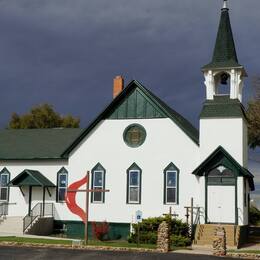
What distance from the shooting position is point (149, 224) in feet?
97.0

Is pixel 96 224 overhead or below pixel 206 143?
below

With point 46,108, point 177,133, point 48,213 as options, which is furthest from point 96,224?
point 46,108

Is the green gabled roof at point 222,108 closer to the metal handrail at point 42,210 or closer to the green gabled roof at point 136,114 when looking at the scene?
the green gabled roof at point 136,114

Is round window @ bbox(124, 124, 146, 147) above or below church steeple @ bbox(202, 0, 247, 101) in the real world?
below

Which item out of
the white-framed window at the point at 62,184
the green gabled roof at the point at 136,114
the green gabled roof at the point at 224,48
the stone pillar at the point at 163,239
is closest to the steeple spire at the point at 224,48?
the green gabled roof at the point at 224,48

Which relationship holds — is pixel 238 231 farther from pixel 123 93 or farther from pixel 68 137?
pixel 68 137

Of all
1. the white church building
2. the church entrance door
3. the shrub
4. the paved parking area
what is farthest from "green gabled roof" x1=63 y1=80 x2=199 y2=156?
the paved parking area

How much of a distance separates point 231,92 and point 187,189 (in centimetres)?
621

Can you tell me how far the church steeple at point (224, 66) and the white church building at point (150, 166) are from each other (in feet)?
0.19

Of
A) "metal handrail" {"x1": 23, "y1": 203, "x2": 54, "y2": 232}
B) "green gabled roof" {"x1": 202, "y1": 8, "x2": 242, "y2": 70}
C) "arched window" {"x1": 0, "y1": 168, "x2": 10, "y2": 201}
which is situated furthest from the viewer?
"arched window" {"x1": 0, "y1": 168, "x2": 10, "y2": 201}

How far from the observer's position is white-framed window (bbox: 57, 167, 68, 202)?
35.6m

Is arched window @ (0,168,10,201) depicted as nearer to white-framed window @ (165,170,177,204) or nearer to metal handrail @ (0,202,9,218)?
metal handrail @ (0,202,9,218)

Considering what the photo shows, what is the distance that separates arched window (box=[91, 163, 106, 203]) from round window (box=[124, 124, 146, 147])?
92.2 inches

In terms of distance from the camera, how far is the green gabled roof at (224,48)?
32.8 meters
